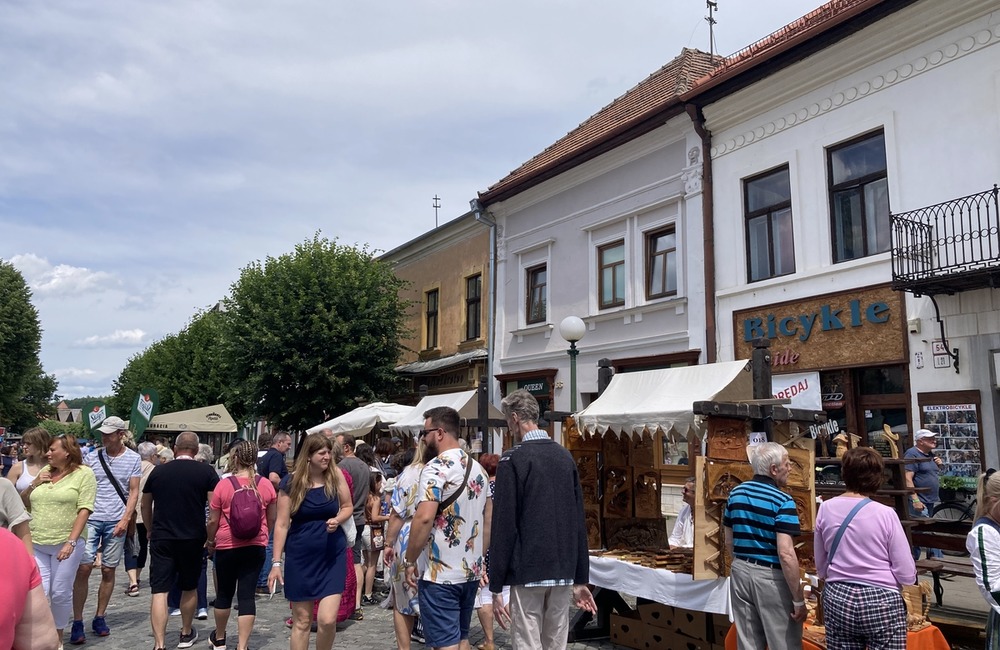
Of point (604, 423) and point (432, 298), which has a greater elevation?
point (432, 298)

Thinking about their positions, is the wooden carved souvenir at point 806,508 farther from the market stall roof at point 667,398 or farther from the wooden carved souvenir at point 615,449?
the wooden carved souvenir at point 615,449

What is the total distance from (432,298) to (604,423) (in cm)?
1675

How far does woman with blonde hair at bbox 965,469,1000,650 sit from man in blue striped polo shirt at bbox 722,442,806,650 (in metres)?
0.88

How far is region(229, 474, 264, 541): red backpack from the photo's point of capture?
6098 mm

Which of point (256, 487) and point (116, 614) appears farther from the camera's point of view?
point (116, 614)

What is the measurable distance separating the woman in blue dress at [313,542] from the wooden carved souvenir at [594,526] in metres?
3.26

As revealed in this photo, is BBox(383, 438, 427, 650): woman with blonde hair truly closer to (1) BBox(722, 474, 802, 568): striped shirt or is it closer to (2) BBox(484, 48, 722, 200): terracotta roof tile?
(1) BBox(722, 474, 802, 568): striped shirt

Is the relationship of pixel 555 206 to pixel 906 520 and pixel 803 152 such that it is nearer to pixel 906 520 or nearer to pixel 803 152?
pixel 803 152

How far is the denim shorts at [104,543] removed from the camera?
24.1ft

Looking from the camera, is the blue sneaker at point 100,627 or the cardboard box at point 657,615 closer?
the cardboard box at point 657,615

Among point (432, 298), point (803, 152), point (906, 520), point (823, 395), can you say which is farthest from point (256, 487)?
point (432, 298)

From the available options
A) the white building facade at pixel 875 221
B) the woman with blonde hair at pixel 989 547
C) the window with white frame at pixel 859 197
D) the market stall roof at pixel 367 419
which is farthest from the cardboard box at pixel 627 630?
the market stall roof at pixel 367 419

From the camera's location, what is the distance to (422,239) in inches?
949

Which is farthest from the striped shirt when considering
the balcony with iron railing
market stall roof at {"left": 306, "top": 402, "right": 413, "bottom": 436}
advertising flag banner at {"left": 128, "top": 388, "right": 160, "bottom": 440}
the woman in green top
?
advertising flag banner at {"left": 128, "top": 388, "right": 160, "bottom": 440}
